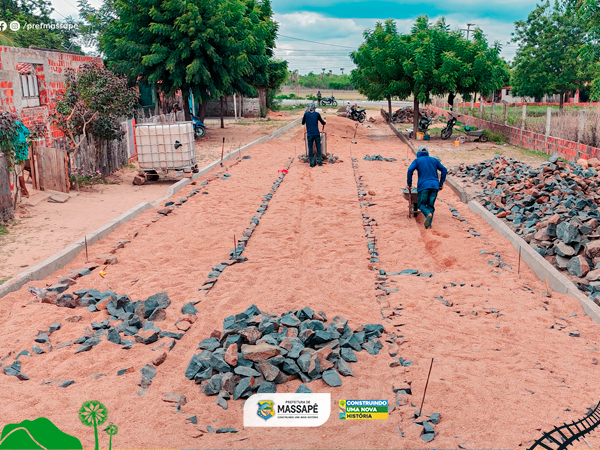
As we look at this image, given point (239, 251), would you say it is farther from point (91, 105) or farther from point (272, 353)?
point (91, 105)

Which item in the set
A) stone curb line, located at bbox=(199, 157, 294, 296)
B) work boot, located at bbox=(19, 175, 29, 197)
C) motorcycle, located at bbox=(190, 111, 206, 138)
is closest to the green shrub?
motorcycle, located at bbox=(190, 111, 206, 138)

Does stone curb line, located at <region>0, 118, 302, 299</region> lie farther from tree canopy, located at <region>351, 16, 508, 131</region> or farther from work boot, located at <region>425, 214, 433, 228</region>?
tree canopy, located at <region>351, 16, 508, 131</region>

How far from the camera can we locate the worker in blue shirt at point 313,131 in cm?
1611

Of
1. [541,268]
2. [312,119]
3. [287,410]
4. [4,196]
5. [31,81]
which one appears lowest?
[287,410]

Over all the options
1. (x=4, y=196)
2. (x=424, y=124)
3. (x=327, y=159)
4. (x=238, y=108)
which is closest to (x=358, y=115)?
(x=238, y=108)

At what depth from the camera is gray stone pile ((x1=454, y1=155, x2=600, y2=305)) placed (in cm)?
771

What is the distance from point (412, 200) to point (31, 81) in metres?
10.6

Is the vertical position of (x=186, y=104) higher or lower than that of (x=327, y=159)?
higher

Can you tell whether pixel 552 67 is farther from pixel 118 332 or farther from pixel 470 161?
pixel 118 332

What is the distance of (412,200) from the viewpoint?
10516 millimetres

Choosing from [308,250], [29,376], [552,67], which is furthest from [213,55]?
[552,67]

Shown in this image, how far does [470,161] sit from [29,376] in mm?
16201

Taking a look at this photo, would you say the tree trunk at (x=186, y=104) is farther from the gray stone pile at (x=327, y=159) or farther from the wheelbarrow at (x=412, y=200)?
the wheelbarrow at (x=412, y=200)

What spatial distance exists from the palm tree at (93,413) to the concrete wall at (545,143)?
15.1m
